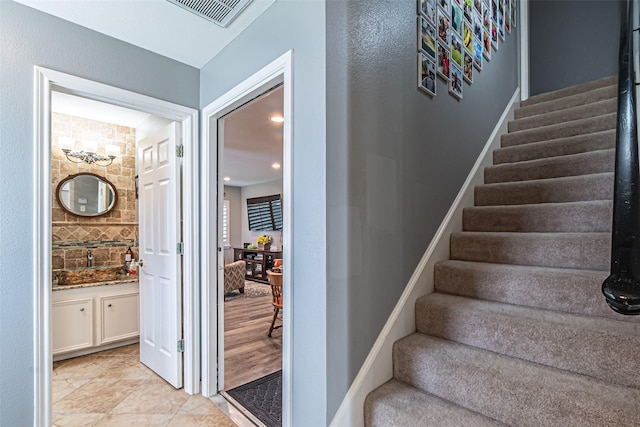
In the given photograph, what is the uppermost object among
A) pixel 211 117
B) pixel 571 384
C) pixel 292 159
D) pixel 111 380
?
pixel 211 117

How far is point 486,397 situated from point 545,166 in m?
1.87

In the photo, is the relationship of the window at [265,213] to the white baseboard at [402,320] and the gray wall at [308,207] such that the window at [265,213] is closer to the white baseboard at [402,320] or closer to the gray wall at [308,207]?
the white baseboard at [402,320]

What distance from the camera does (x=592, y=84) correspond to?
3.07 m

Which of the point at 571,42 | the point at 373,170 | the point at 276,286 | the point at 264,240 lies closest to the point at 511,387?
the point at 373,170

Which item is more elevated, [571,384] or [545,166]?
[545,166]

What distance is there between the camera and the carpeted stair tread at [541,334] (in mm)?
1206

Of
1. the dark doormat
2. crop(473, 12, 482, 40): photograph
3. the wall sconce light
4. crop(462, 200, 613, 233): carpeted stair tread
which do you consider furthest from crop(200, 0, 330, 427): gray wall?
the wall sconce light

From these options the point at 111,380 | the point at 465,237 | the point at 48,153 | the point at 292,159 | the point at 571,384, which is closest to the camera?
the point at 571,384

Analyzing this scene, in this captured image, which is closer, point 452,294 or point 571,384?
point 571,384

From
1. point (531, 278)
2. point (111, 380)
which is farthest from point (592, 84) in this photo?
point (111, 380)

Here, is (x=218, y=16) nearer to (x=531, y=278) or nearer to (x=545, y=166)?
(x=531, y=278)

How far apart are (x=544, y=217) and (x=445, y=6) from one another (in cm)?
157

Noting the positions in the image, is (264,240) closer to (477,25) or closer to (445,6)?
(477,25)

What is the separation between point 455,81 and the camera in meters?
2.23
